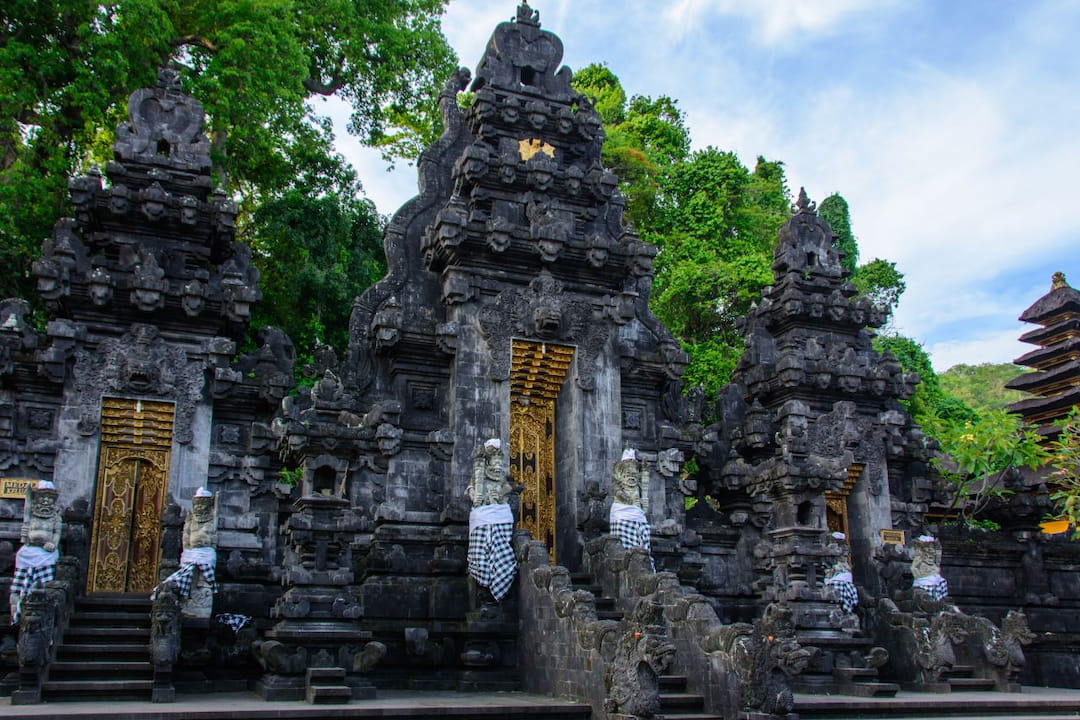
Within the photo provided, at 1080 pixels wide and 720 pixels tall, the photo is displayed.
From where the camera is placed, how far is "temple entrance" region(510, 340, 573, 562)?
1548 centimetres

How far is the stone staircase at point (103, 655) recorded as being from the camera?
35.1ft

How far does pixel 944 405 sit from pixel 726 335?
7.93 m

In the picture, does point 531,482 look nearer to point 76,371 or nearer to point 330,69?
point 76,371

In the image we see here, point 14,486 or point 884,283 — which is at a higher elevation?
point 884,283

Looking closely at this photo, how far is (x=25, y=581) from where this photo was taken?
1193cm

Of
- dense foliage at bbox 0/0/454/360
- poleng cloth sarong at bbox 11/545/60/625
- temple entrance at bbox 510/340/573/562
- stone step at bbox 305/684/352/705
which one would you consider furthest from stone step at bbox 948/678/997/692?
dense foliage at bbox 0/0/454/360

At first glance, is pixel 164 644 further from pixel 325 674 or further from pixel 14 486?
pixel 14 486

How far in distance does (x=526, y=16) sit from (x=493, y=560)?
10.3m

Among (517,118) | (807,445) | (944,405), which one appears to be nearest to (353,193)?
(517,118)

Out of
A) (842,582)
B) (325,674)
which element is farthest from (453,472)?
(842,582)

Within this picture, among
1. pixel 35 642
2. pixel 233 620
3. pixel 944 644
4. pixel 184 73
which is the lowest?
pixel 944 644

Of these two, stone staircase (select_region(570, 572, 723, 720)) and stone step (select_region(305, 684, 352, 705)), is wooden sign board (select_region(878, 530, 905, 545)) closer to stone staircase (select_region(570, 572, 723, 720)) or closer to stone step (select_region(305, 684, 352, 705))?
stone staircase (select_region(570, 572, 723, 720))

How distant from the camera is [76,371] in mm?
14773

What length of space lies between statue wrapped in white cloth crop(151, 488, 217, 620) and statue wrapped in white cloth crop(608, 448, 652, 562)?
557 cm
